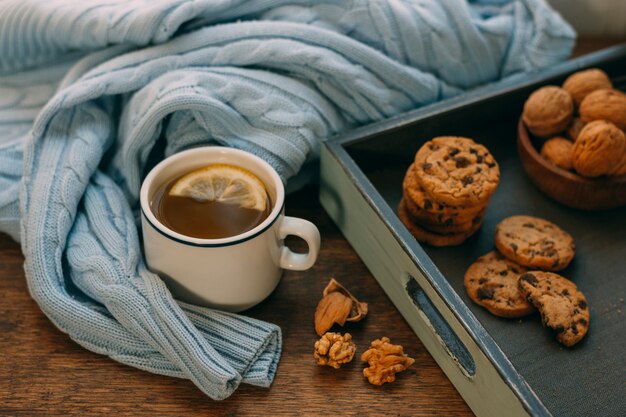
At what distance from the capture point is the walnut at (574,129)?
78 cm

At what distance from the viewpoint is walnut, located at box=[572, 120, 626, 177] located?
71cm

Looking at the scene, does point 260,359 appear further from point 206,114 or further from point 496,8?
point 496,8

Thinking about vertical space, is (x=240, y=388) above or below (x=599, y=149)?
below

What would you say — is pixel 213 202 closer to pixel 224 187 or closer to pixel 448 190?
pixel 224 187

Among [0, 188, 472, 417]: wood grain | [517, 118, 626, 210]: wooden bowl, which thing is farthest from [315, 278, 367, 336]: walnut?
[517, 118, 626, 210]: wooden bowl

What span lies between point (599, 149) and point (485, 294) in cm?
20

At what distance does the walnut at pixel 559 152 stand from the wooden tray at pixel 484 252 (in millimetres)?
48

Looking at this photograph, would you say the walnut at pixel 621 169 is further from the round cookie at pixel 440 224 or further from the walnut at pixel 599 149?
the round cookie at pixel 440 224

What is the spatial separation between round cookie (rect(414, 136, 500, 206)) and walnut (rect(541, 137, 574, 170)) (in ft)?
0.34

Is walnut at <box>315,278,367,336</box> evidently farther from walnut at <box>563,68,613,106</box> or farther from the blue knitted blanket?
walnut at <box>563,68,613,106</box>

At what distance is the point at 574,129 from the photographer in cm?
78

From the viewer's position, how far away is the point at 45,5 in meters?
0.79

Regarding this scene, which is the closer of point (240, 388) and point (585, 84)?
point (240, 388)

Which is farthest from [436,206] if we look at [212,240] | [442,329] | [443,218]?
[212,240]
